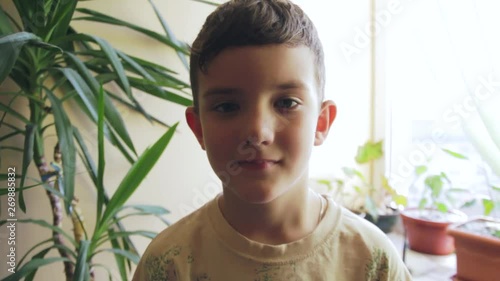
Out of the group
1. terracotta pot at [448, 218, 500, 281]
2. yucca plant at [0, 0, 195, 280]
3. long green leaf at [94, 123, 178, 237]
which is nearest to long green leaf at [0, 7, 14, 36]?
yucca plant at [0, 0, 195, 280]

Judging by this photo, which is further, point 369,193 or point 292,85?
point 369,193

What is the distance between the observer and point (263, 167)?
0.49 meters

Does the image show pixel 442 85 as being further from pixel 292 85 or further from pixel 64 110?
pixel 64 110

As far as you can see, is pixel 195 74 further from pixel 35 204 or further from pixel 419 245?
pixel 419 245

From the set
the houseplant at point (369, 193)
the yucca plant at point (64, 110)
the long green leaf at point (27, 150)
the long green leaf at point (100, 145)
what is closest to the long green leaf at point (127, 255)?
the yucca plant at point (64, 110)

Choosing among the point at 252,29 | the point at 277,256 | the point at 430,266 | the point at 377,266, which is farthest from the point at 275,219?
the point at 430,266

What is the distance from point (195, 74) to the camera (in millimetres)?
555

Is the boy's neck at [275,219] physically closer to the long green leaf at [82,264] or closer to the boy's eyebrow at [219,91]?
the boy's eyebrow at [219,91]

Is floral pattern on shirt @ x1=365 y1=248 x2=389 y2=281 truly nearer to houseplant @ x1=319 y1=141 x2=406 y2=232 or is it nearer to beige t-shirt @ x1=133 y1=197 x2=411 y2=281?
beige t-shirt @ x1=133 y1=197 x2=411 y2=281

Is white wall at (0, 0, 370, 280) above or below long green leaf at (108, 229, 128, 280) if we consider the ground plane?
above

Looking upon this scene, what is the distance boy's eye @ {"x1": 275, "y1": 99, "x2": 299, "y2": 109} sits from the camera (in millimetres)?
496

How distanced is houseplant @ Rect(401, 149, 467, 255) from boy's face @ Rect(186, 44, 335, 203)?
106cm

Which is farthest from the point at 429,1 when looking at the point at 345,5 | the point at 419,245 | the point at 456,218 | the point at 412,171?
the point at 419,245

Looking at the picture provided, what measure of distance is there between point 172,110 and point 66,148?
48 cm
